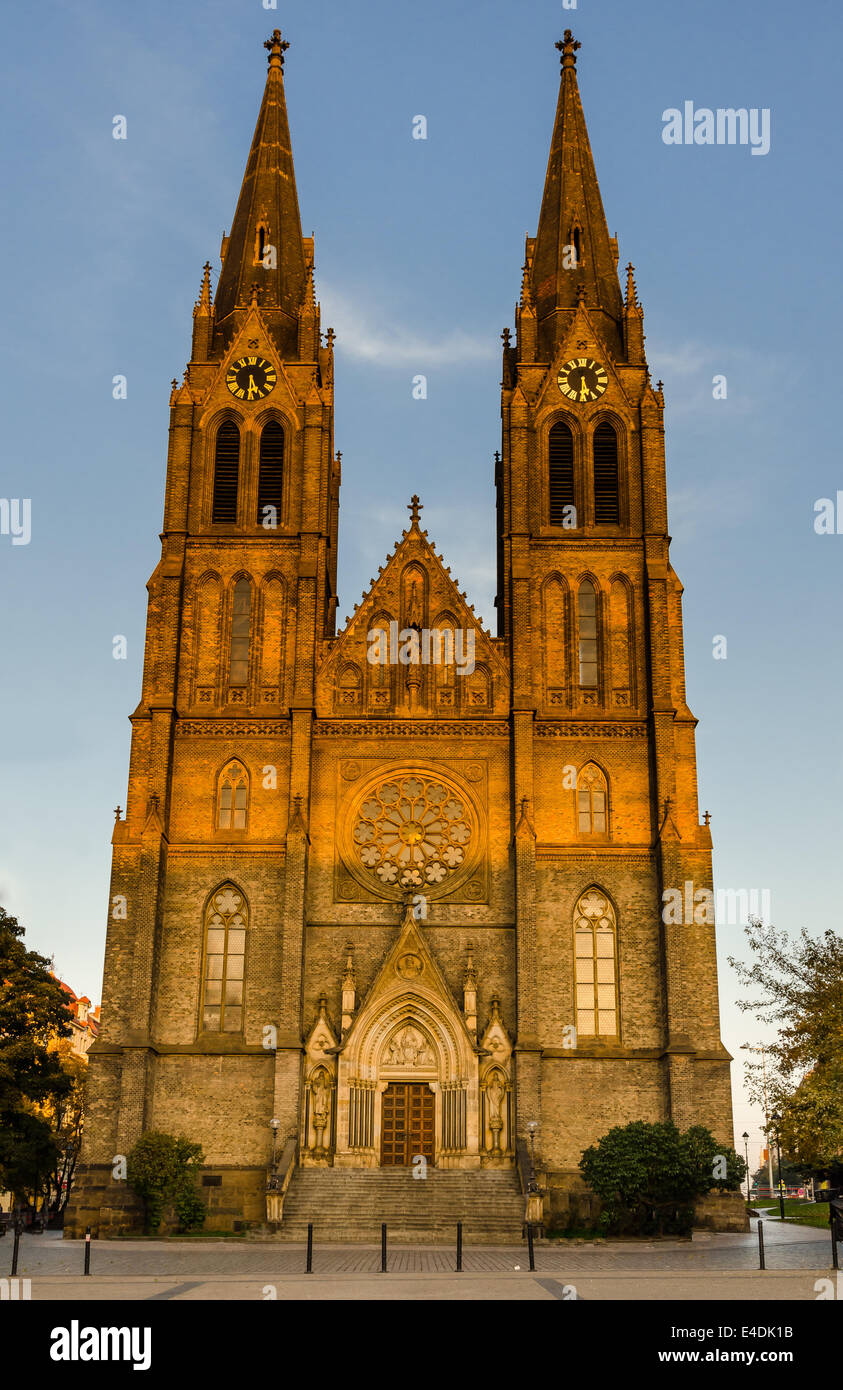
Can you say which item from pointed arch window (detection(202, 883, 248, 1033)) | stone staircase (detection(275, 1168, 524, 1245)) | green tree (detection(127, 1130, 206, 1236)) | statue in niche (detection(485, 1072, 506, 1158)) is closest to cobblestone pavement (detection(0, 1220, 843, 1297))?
stone staircase (detection(275, 1168, 524, 1245))

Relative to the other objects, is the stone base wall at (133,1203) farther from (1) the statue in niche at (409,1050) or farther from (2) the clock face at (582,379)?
(2) the clock face at (582,379)

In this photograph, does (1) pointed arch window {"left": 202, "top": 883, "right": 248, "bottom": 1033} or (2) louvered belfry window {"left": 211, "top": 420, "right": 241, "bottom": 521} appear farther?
(2) louvered belfry window {"left": 211, "top": 420, "right": 241, "bottom": 521}

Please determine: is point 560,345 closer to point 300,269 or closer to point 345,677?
point 300,269

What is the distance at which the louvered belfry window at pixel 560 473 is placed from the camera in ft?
161

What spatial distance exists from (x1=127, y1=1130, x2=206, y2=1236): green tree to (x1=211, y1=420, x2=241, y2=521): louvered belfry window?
21065mm

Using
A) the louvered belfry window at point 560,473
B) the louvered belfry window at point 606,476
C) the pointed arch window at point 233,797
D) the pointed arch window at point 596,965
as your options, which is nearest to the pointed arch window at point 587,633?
the louvered belfry window at point 606,476

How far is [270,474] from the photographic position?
4972 centimetres

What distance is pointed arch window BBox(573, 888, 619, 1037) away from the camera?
1676 inches

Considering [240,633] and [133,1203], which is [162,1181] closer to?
[133,1203]

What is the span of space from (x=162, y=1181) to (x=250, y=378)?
27.5 metres

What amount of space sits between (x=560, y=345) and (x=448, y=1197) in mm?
29495

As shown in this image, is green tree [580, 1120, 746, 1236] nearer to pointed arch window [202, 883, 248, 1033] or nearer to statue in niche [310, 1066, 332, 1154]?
statue in niche [310, 1066, 332, 1154]

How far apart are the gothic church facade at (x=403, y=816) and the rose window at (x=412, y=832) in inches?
3.6
